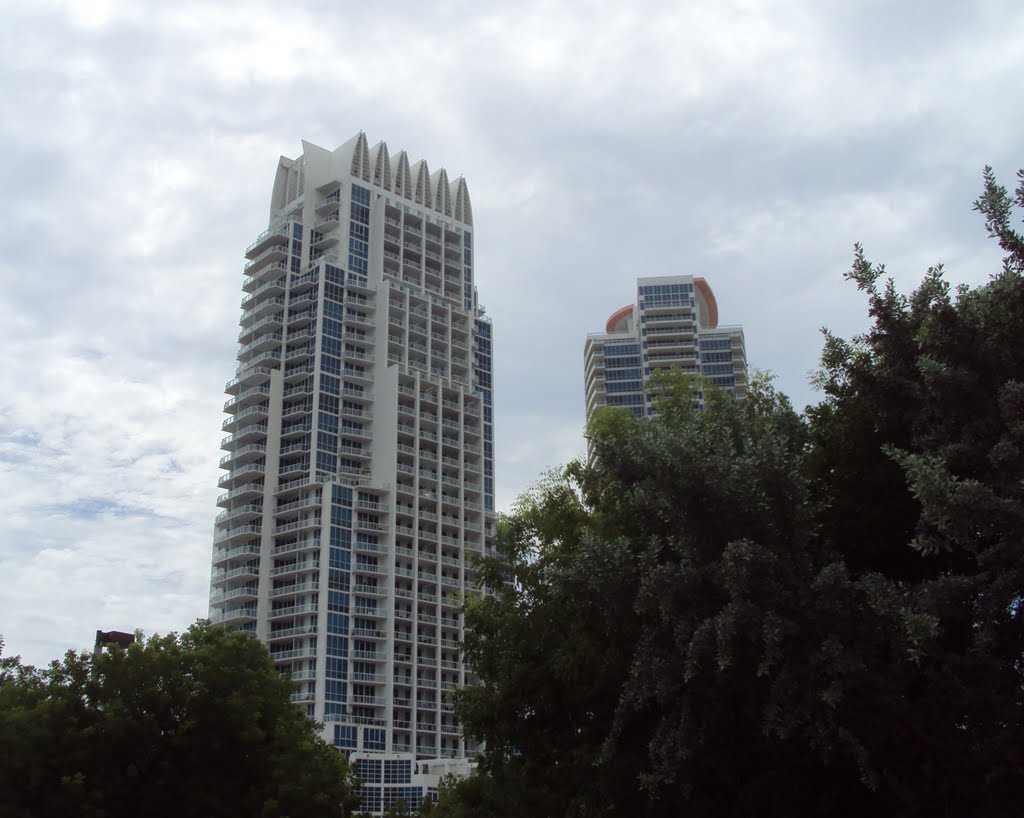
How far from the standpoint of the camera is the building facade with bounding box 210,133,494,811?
8150cm

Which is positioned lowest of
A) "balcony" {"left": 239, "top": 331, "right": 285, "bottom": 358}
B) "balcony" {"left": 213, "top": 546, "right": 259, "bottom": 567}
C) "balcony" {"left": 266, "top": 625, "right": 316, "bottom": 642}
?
"balcony" {"left": 266, "top": 625, "right": 316, "bottom": 642}

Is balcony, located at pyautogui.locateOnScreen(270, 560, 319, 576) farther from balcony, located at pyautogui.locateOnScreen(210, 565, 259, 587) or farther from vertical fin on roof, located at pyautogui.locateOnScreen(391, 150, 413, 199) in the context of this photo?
vertical fin on roof, located at pyautogui.locateOnScreen(391, 150, 413, 199)

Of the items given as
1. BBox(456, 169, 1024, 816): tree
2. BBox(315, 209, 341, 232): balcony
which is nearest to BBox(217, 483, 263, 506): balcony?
BBox(315, 209, 341, 232): balcony

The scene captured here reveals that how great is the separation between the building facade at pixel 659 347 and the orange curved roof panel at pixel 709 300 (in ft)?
10.5

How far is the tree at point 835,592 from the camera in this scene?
16.2 metres

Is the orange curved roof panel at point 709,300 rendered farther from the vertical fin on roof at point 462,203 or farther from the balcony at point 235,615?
the balcony at point 235,615

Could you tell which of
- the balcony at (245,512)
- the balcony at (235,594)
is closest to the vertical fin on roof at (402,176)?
the balcony at (245,512)

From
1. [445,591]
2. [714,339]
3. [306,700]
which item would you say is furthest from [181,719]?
[714,339]

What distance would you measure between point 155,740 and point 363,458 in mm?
58406

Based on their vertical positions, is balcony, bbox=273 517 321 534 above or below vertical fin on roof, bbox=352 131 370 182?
below

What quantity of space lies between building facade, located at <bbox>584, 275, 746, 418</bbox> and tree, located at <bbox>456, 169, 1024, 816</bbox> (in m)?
113

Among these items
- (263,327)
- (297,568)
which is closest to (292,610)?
(297,568)

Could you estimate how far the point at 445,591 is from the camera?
8994 cm

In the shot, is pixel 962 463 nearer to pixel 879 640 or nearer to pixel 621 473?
pixel 879 640
